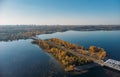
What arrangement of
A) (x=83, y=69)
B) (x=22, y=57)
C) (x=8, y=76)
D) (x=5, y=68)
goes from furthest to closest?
1. (x=22, y=57)
2. (x=5, y=68)
3. (x=83, y=69)
4. (x=8, y=76)

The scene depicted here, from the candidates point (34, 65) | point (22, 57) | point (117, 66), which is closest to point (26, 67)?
point (34, 65)

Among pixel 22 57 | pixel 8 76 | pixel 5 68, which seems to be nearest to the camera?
pixel 8 76

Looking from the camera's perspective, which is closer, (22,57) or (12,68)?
(12,68)

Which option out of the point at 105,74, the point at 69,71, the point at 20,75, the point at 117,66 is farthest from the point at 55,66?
the point at 117,66

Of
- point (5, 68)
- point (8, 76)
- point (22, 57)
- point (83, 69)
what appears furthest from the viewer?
point (22, 57)

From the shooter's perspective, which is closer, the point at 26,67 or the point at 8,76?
the point at 8,76

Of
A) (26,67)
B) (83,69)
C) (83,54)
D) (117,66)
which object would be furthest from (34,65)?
(117,66)

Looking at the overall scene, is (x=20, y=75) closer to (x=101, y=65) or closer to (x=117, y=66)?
(x=101, y=65)

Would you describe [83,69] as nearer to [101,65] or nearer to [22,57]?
[101,65]
